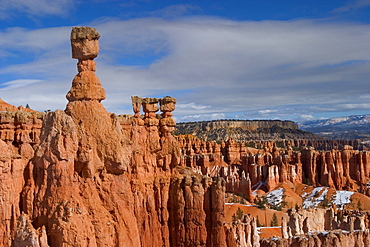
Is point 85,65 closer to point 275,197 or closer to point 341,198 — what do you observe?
point 275,197

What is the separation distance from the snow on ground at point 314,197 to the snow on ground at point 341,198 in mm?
1892

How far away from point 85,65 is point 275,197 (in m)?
58.2

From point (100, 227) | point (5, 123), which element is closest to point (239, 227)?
point (5, 123)

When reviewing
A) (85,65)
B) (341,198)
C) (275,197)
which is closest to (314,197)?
(341,198)

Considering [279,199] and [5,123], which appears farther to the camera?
[279,199]

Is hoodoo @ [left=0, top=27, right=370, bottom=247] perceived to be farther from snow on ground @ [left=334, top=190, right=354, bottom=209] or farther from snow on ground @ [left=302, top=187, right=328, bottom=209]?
snow on ground @ [left=302, top=187, right=328, bottom=209]

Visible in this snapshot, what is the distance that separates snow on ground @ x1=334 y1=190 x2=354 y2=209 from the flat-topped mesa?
5624cm

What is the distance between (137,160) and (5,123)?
734cm

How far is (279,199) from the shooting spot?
222 feet

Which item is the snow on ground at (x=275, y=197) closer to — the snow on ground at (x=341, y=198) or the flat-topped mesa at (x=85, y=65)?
the snow on ground at (x=341, y=198)

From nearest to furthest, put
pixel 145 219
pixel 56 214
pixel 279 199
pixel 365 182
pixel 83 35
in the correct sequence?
pixel 56 214 < pixel 83 35 < pixel 145 219 < pixel 279 199 < pixel 365 182

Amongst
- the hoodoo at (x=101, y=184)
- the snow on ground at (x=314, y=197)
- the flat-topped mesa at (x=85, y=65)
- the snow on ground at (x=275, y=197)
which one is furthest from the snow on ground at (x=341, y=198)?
the flat-topped mesa at (x=85, y=65)

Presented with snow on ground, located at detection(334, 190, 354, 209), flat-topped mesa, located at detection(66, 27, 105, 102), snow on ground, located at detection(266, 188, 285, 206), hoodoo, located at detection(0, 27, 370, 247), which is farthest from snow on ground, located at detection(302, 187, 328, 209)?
flat-topped mesa, located at detection(66, 27, 105, 102)

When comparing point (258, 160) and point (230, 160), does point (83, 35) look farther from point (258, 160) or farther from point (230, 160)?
point (230, 160)
